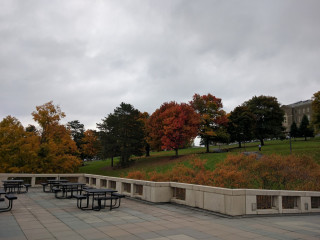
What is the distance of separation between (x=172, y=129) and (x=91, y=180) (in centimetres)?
2388

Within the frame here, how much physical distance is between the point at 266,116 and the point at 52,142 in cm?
4599

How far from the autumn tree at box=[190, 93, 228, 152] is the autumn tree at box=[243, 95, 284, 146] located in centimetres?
1087

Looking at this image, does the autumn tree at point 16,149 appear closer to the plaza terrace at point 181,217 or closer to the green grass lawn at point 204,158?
the green grass lawn at point 204,158

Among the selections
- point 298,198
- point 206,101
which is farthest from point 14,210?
point 206,101

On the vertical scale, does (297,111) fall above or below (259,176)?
above

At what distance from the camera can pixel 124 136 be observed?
47.8 m

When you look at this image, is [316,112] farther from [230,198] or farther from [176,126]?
[230,198]

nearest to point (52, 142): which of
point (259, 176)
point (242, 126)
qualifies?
point (259, 176)

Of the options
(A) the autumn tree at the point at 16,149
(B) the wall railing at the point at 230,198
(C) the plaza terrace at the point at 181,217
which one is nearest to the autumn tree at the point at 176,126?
(A) the autumn tree at the point at 16,149

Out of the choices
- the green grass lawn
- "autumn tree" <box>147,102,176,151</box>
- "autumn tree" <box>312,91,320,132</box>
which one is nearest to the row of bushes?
the green grass lawn

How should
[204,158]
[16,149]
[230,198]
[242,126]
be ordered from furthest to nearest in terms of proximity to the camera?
[242,126]
[204,158]
[16,149]
[230,198]

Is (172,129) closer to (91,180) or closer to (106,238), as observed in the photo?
(91,180)

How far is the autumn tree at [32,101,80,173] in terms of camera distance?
102ft

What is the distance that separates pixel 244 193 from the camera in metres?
9.25
